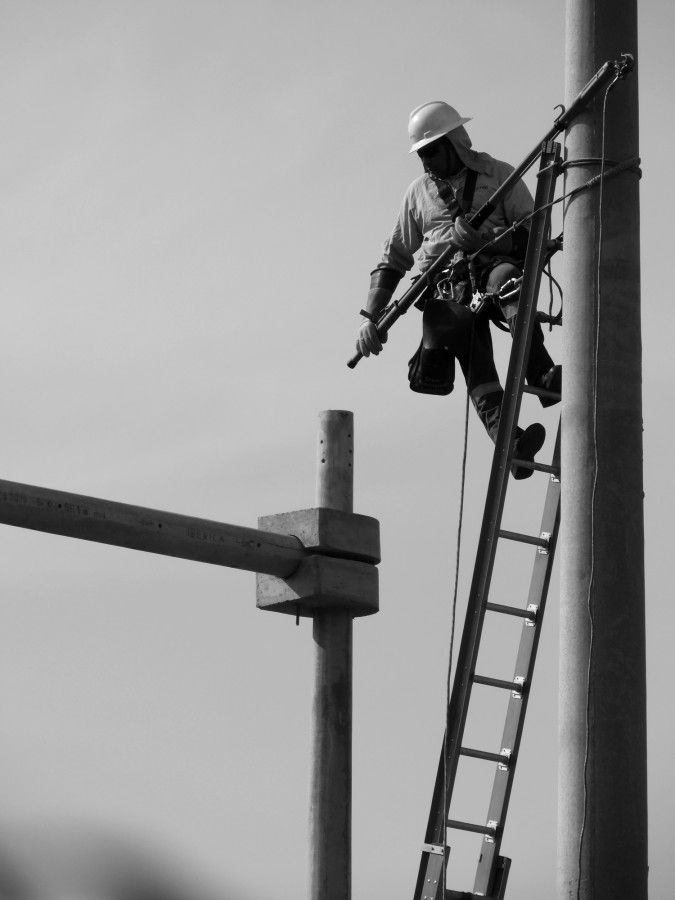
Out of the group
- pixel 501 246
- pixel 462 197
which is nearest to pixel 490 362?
pixel 501 246

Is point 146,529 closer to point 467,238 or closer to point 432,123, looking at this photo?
point 467,238

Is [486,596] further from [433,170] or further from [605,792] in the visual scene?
[433,170]

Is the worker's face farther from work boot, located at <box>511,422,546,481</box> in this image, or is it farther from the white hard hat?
work boot, located at <box>511,422,546,481</box>

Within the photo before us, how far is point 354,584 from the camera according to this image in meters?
8.41

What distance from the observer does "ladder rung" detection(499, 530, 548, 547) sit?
317 inches

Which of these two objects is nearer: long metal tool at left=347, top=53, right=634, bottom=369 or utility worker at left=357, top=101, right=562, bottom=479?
long metal tool at left=347, top=53, right=634, bottom=369

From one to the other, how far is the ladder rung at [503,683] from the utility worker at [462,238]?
75.3 inches

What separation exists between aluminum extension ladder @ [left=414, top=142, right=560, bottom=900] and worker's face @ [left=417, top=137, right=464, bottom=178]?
5.67ft

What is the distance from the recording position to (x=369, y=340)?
1009cm

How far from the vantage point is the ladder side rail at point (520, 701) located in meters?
7.62

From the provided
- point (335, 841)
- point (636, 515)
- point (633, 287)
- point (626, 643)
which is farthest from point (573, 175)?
point (335, 841)

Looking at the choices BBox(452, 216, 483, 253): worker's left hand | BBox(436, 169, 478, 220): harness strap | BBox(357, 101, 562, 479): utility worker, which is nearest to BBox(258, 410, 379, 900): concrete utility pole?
BBox(357, 101, 562, 479): utility worker

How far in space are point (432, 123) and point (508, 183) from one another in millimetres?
1118

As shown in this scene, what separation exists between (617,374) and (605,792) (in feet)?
5.80
